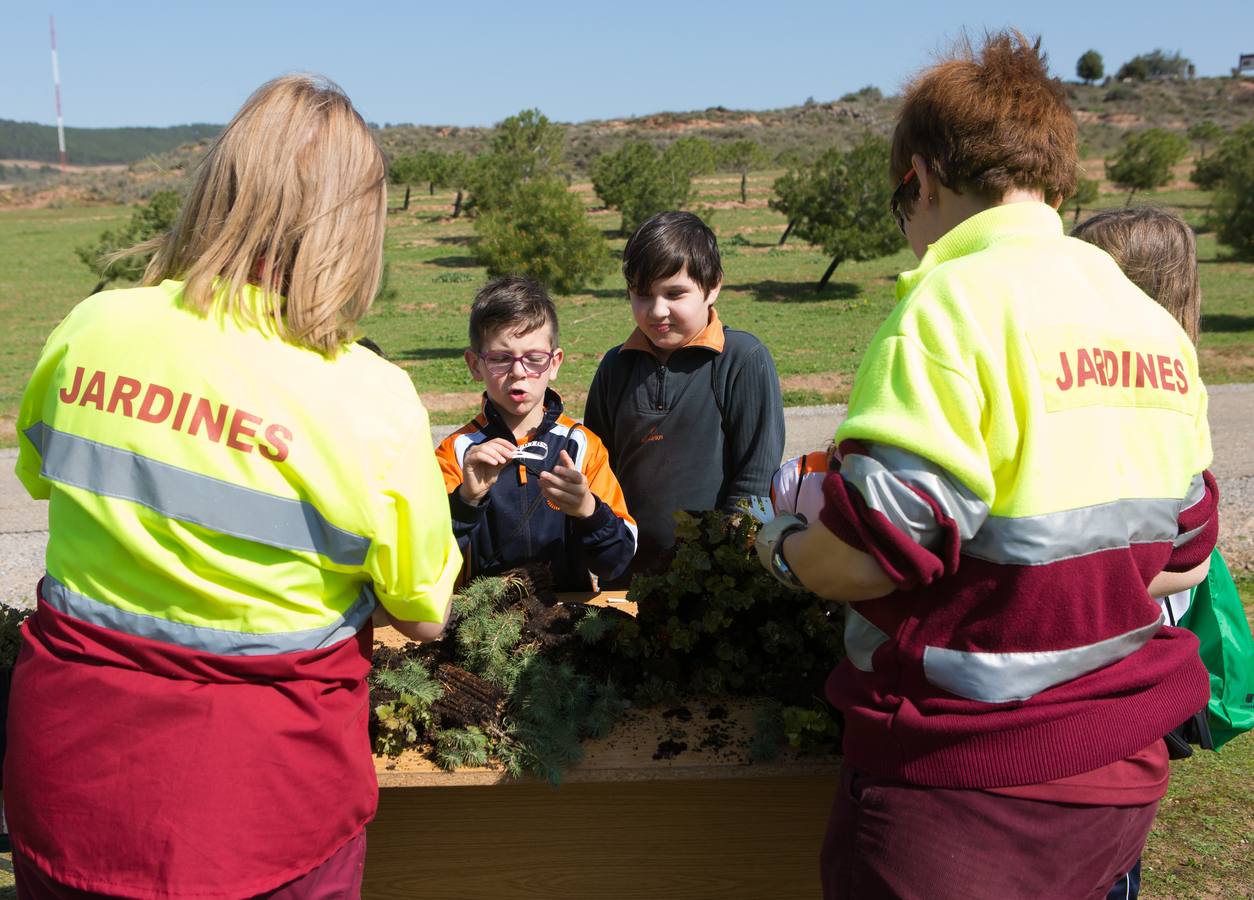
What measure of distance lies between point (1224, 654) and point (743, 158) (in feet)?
164

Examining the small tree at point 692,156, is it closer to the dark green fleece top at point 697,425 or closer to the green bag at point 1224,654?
the dark green fleece top at point 697,425

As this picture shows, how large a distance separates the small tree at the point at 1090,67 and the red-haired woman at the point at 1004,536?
110798 millimetres

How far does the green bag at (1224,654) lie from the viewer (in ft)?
7.50

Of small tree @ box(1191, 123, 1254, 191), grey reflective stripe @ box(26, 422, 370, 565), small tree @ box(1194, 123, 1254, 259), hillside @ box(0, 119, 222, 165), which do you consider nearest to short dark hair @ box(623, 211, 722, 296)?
grey reflective stripe @ box(26, 422, 370, 565)

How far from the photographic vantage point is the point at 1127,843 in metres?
1.71

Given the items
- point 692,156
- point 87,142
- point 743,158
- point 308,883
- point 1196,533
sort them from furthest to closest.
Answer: point 87,142, point 743,158, point 692,156, point 1196,533, point 308,883

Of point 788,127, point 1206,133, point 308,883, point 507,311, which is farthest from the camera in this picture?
point 788,127

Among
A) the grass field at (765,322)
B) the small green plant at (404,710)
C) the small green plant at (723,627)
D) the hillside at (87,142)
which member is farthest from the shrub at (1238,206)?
the hillside at (87,142)

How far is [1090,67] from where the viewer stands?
99.9m

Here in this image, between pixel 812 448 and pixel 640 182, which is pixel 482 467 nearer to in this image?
pixel 812 448

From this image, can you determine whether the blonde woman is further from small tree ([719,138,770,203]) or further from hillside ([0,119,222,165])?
hillside ([0,119,222,165])

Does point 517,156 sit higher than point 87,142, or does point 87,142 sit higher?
point 87,142

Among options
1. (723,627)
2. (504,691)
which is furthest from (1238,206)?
(504,691)

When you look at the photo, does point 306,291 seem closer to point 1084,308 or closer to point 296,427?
point 296,427
